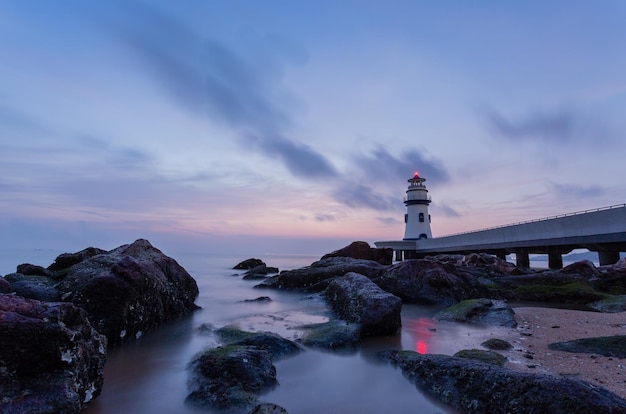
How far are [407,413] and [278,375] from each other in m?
1.74

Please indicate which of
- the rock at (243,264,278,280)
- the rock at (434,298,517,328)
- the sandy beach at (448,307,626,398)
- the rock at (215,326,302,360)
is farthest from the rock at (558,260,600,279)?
the rock at (243,264,278,280)

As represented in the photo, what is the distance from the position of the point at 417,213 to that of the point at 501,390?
44037 mm

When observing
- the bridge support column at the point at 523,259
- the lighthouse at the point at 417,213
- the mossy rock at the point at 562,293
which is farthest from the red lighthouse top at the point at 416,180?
the mossy rock at the point at 562,293

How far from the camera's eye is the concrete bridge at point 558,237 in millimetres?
17922

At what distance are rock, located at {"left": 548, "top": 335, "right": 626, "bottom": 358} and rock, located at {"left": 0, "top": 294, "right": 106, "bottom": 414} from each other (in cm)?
644

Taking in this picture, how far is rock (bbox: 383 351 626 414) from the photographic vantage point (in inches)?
119

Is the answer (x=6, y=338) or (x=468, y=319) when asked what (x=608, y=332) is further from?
(x=6, y=338)

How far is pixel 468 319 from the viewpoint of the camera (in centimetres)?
847

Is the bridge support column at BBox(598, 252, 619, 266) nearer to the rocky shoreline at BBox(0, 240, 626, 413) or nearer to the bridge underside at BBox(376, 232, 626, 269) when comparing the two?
the bridge underside at BBox(376, 232, 626, 269)

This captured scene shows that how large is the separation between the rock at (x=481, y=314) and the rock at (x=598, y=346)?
1.91 m

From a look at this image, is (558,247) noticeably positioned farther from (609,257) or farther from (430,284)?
(430,284)

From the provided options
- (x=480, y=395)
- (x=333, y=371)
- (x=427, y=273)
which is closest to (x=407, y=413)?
(x=480, y=395)

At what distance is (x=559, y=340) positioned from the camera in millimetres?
6379

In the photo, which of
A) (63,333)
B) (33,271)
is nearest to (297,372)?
(63,333)
